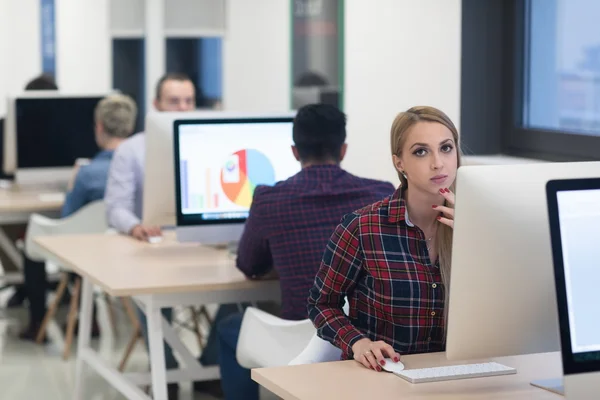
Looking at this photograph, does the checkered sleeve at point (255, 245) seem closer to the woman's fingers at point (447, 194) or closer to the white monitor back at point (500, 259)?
the woman's fingers at point (447, 194)

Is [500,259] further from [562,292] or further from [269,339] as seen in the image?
[269,339]

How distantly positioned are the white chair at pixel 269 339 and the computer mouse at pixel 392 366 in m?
0.76

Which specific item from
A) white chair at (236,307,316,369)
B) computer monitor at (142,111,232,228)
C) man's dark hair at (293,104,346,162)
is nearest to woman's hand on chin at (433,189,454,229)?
white chair at (236,307,316,369)

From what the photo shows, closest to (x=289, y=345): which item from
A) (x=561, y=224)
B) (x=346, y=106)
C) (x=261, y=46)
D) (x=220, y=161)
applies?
(x=220, y=161)

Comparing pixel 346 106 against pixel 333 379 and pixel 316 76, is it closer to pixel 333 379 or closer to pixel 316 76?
pixel 316 76

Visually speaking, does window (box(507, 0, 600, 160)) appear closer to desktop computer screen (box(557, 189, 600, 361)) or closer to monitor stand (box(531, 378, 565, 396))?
monitor stand (box(531, 378, 565, 396))

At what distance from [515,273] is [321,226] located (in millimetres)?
1216

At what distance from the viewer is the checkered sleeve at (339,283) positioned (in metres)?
2.43

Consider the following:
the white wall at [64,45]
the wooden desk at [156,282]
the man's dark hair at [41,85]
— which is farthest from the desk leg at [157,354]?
the white wall at [64,45]

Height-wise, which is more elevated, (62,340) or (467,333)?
(467,333)

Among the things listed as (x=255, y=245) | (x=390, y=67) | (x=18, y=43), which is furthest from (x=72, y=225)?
(x=18, y=43)

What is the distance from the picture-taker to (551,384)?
218 centimetres

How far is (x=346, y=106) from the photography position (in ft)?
16.9

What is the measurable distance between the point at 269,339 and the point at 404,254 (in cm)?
88
